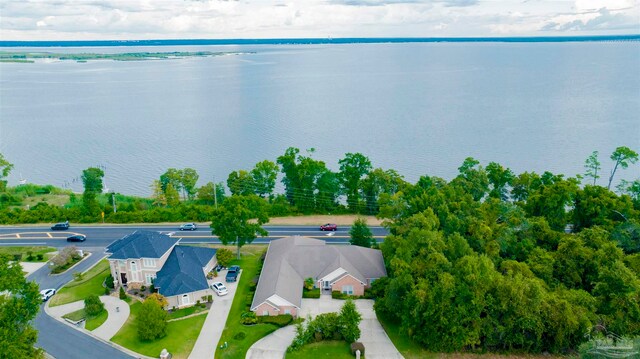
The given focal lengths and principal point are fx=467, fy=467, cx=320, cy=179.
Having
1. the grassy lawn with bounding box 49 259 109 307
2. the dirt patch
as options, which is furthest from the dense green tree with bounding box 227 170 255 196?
the grassy lawn with bounding box 49 259 109 307

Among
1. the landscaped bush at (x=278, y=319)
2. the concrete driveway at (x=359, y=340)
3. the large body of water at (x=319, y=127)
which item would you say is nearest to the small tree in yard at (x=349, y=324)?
the concrete driveway at (x=359, y=340)

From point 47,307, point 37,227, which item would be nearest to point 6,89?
point 37,227

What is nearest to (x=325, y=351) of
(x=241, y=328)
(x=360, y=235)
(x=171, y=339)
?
(x=241, y=328)

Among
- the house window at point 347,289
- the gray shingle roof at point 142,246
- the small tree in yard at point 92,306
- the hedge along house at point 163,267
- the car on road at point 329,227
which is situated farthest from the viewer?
the car on road at point 329,227

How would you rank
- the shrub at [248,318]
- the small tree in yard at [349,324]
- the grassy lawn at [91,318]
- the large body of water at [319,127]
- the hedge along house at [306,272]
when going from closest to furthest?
the small tree in yard at [349,324] < the grassy lawn at [91,318] < the shrub at [248,318] < the hedge along house at [306,272] < the large body of water at [319,127]

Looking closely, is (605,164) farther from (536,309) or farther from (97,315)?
(97,315)

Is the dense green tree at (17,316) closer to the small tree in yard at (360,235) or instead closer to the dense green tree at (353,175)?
the small tree in yard at (360,235)

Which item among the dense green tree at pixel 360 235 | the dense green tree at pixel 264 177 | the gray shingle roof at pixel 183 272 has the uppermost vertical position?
the dense green tree at pixel 264 177
